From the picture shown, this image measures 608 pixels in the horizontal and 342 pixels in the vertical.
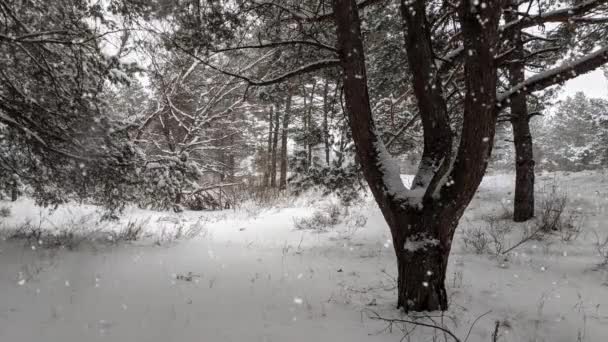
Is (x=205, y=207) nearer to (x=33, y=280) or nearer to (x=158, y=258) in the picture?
(x=158, y=258)

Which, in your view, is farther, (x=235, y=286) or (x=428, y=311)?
(x=235, y=286)

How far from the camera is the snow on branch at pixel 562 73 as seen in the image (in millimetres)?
2678

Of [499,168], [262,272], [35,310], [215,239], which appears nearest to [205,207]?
[215,239]

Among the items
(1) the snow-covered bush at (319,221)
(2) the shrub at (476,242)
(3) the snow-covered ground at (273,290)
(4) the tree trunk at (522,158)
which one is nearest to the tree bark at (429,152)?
(3) the snow-covered ground at (273,290)

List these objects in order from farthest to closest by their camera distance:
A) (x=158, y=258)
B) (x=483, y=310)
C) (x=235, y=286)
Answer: (x=158, y=258) → (x=235, y=286) → (x=483, y=310)

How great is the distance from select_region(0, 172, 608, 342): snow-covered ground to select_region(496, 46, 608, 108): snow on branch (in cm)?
208

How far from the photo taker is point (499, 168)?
48.4 m

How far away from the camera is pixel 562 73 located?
2816mm

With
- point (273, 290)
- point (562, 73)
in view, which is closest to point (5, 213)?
point (273, 290)

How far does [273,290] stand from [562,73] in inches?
138

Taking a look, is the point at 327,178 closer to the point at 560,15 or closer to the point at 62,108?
the point at 560,15

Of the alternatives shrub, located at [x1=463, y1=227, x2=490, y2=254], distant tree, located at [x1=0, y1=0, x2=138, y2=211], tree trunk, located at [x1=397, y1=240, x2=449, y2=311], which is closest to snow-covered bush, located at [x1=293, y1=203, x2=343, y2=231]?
shrub, located at [x1=463, y1=227, x2=490, y2=254]

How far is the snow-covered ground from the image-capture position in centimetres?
290

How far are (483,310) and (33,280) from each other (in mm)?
4797
